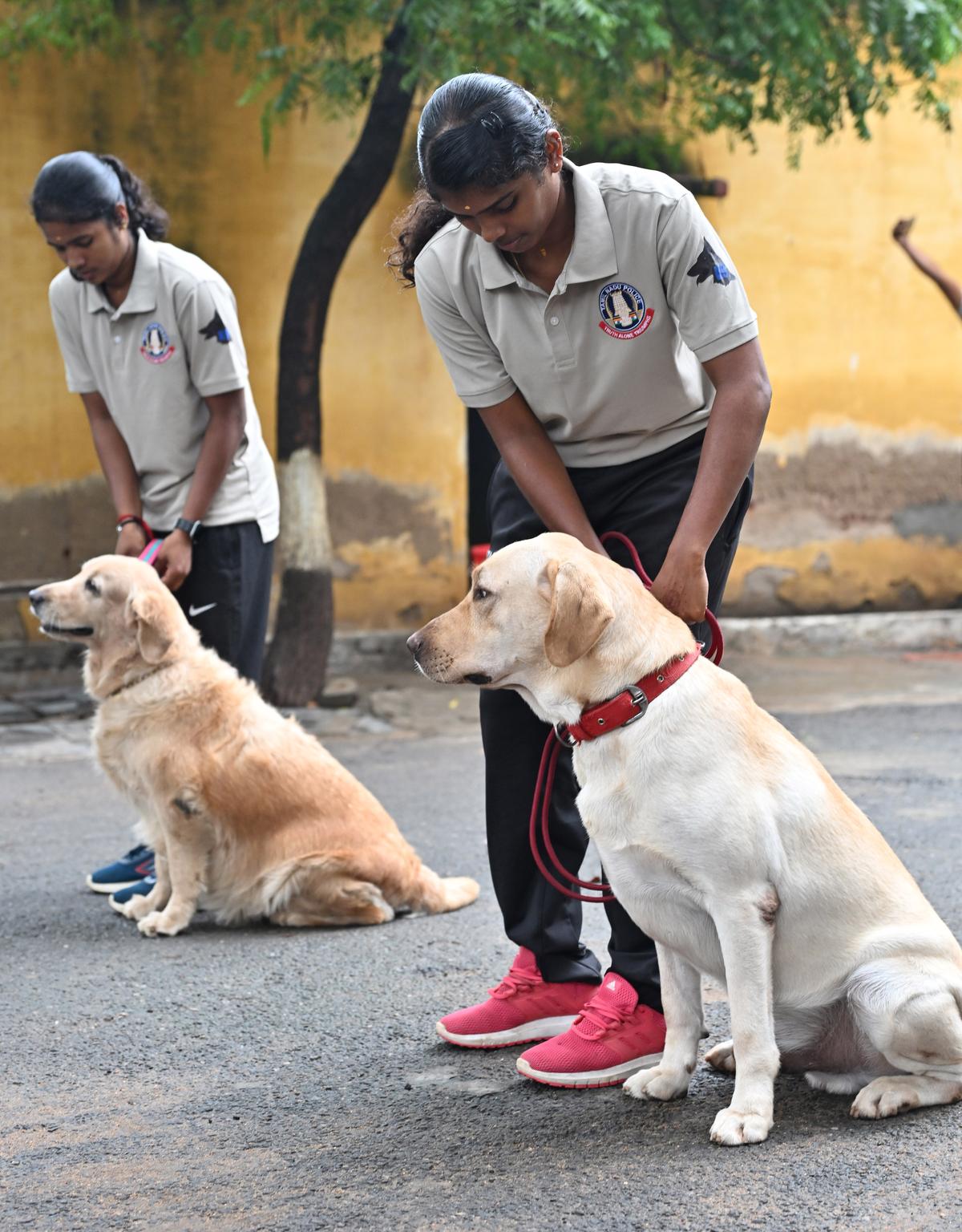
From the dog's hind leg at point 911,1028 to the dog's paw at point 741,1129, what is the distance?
0.76 ft

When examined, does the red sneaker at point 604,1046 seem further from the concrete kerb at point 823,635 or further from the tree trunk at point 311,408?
the concrete kerb at point 823,635

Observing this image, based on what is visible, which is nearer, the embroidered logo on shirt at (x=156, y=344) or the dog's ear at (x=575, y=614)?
the dog's ear at (x=575, y=614)

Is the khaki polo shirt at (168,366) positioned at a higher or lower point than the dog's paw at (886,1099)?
higher

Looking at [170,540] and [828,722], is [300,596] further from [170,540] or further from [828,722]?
[170,540]

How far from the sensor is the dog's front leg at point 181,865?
4258mm

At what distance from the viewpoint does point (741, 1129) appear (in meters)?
2.63


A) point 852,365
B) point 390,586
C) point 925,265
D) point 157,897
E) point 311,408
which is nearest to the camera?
point 157,897

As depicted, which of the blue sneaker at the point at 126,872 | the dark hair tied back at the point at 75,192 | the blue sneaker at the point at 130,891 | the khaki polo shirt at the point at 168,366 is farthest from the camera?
the blue sneaker at the point at 126,872

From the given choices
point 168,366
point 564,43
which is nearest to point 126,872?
point 168,366

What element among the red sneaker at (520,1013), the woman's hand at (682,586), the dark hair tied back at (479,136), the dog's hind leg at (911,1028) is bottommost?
the red sneaker at (520,1013)

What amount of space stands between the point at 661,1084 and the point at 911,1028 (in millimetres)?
559

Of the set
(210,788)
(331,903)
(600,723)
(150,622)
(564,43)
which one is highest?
(564,43)

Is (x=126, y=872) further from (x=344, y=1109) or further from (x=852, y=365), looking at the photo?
(x=852, y=365)

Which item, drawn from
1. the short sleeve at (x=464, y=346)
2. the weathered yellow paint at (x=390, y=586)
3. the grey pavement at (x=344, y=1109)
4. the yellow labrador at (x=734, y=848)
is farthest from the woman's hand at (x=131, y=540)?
the weathered yellow paint at (x=390, y=586)
